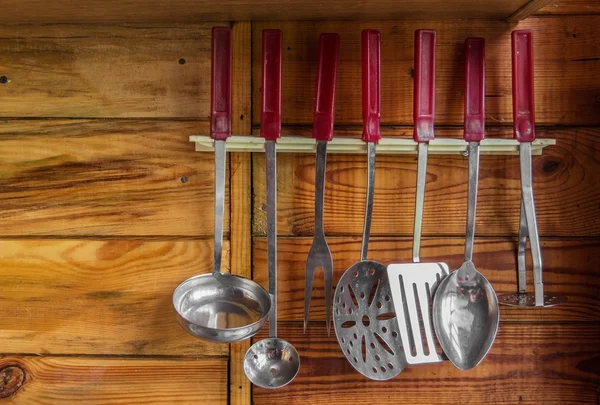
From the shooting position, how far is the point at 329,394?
Result: 0.87 meters

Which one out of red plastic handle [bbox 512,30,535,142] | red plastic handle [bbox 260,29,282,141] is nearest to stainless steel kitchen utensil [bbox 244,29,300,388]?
red plastic handle [bbox 260,29,282,141]

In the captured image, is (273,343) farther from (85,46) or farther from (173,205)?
(85,46)

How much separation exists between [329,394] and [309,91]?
0.48 meters

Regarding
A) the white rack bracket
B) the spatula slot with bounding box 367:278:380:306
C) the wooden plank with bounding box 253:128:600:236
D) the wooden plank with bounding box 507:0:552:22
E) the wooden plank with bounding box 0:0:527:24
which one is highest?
the wooden plank with bounding box 0:0:527:24

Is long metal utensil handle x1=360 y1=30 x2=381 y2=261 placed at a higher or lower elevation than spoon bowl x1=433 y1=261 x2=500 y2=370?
higher

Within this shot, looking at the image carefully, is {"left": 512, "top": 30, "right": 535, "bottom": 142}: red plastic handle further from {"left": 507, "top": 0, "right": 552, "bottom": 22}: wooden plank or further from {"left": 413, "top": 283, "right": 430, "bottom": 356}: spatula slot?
{"left": 413, "top": 283, "right": 430, "bottom": 356}: spatula slot

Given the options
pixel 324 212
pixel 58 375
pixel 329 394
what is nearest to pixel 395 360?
pixel 329 394

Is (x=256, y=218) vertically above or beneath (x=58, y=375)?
above

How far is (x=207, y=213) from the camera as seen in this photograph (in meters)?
0.87

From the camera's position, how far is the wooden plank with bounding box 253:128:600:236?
86cm

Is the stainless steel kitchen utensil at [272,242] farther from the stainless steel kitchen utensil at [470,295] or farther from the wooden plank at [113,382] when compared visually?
the stainless steel kitchen utensil at [470,295]

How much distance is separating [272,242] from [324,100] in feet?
0.72

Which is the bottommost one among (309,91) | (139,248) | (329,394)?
(329,394)

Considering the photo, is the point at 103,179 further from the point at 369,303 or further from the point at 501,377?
the point at 501,377
